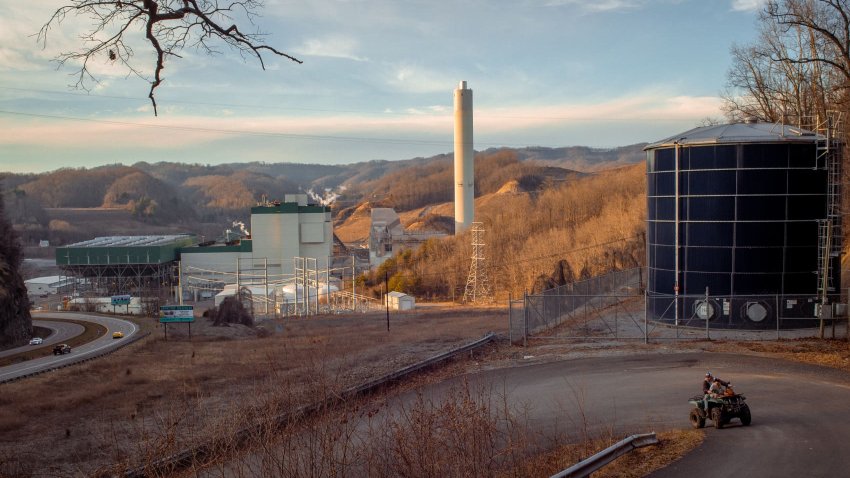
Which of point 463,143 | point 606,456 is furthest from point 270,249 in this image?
point 606,456

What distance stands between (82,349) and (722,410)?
3190 cm

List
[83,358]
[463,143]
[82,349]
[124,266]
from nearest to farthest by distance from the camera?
1. [83,358]
2. [82,349]
3. [124,266]
4. [463,143]

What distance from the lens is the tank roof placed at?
80.6 feet

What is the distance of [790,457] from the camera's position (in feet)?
33.7

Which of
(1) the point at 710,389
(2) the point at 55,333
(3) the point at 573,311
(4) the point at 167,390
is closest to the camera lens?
(1) the point at 710,389

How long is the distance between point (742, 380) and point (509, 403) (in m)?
6.55

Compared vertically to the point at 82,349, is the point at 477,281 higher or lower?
lower

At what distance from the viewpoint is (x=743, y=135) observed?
25.2 metres

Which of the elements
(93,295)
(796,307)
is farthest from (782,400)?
(93,295)

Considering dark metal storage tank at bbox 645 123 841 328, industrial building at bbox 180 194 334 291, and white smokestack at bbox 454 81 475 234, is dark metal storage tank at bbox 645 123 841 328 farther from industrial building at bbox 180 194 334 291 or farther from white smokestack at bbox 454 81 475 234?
white smokestack at bbox 454 81 475 234

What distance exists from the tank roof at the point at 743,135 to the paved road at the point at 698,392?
29.6ft

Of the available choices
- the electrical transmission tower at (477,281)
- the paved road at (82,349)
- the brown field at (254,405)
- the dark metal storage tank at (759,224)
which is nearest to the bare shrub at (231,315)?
the paved road at (82,349)

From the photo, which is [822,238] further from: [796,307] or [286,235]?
[286,235]

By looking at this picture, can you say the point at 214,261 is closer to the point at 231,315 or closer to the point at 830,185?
the point at 231,315
